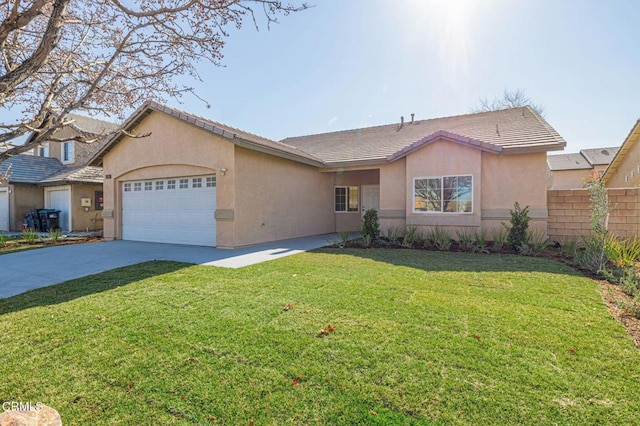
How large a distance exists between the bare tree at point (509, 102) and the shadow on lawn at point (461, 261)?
73.5 feet

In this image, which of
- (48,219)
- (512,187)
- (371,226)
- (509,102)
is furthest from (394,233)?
(509,102)

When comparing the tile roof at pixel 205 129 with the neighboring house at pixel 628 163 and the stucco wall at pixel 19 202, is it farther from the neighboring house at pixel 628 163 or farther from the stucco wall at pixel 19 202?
the neighboring house at pixel 628 163

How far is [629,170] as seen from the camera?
46.3ft

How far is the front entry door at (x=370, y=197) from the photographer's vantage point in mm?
15562

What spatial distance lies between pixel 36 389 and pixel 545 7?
495 inches

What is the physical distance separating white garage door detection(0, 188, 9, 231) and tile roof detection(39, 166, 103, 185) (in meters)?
2.58

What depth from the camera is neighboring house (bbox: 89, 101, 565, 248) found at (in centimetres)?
1030

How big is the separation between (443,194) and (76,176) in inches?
726

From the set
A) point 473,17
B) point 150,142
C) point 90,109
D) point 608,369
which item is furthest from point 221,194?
point 608,369

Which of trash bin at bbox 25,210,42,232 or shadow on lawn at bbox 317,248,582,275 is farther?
trash bin at bbox 25,210,42,232

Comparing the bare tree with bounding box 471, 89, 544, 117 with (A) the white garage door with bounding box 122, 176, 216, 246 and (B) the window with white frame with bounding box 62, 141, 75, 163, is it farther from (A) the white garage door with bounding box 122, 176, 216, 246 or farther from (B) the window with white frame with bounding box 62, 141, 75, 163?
(B) the window with white frame with bounding box 62, 141, 75, 163

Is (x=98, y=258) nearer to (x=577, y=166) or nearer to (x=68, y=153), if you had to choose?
(x=68, y=153)

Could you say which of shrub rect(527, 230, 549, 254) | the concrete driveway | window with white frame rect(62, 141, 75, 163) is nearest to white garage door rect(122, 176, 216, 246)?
the concrete driveway

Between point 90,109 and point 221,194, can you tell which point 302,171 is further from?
point 90,109
